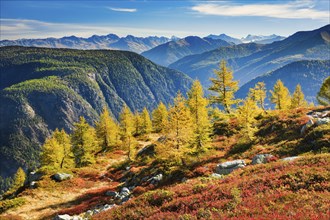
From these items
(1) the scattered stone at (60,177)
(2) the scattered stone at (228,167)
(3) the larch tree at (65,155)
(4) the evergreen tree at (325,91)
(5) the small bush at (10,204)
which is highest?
(4) the evergreen tree at (325,91)

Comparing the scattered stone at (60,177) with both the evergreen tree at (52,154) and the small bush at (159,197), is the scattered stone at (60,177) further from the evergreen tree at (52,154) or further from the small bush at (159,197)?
the small bush at (159,197)

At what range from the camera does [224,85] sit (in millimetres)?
54125

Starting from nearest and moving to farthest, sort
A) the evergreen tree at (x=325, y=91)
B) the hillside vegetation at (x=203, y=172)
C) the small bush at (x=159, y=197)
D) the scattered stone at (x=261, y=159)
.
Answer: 1. the hillside vegetation at (x=203, y=172)
2. the small bush at (x=159, y=197)
3. the scattered stone at (x=261, y=159)
4. the evergreen tree at (x=325, y=91)

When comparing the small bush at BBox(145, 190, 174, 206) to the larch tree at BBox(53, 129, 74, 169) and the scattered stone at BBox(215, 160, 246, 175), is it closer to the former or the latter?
the scattered stone at BBox(215, 160, 246, 175)

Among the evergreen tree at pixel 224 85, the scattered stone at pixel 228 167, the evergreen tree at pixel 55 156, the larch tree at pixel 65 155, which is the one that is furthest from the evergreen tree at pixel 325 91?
the evergreen tree at pixel 55 156

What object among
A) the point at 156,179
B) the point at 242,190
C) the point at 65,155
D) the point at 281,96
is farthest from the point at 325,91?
the point at 65,155

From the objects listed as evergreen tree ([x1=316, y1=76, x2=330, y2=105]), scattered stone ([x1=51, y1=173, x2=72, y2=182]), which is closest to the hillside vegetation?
scattered stone ([x1=51, y1=173, x2=72, y2=182])

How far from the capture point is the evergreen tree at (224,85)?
53.7 metres

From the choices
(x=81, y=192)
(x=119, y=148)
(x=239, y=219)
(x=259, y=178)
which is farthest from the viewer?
(x=119, y=148)

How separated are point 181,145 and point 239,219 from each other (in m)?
19.4

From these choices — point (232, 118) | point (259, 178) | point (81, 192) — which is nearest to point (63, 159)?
point (81, 192)

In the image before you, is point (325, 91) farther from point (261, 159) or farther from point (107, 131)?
point (107, 131)

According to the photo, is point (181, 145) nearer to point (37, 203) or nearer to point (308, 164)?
point (308, 164)

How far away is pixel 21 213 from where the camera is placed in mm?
32906
